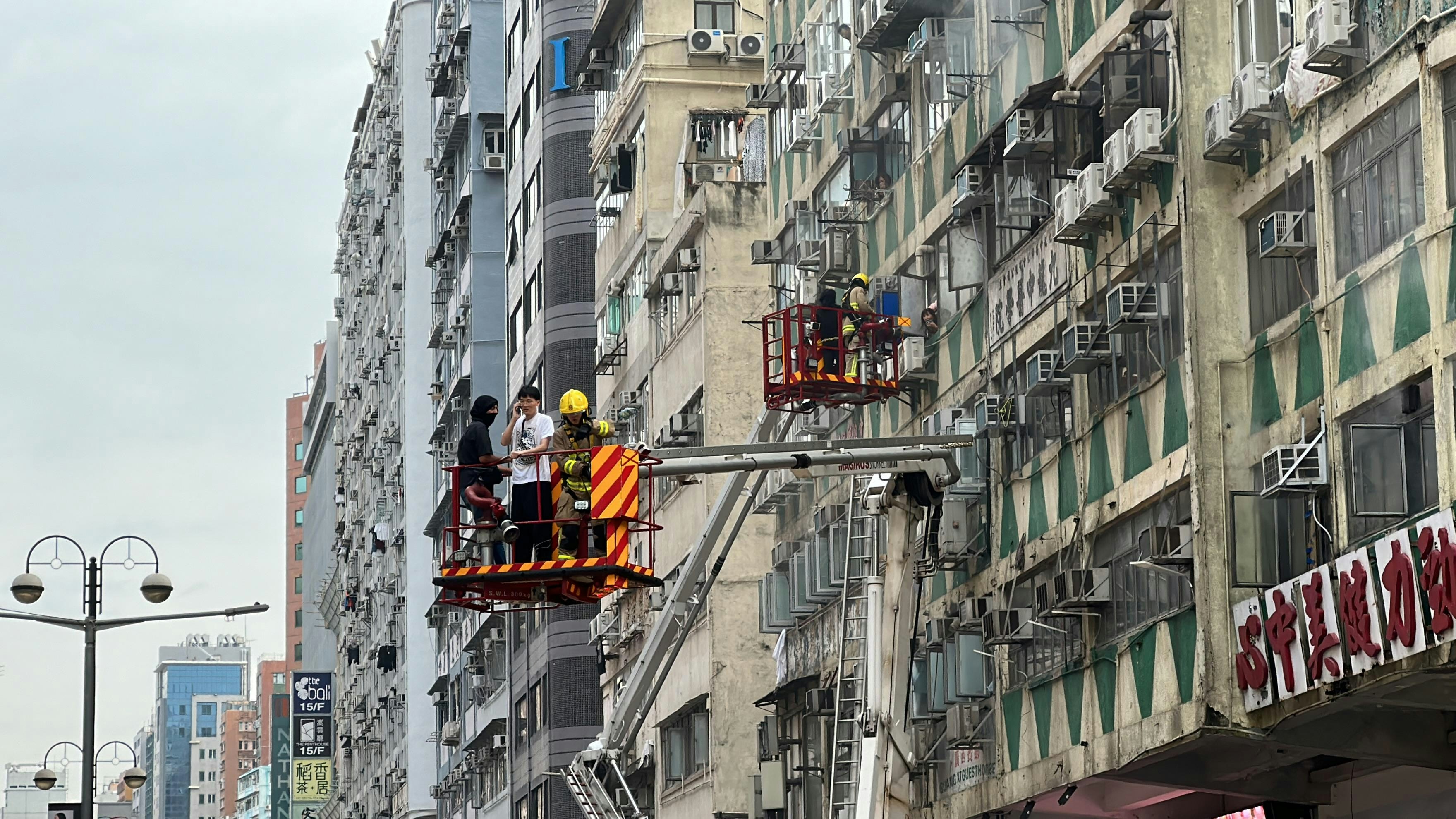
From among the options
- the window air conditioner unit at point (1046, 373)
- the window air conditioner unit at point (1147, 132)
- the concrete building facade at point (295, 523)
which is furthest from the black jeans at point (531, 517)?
the concrete building facade at point (295, 523)

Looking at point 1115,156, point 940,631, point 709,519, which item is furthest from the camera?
point 709,519

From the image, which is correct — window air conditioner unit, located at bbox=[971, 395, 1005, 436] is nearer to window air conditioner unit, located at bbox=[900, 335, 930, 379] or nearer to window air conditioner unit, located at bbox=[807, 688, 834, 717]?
window air conditioner unit, located at bbox=[900, 335, 930, 379]

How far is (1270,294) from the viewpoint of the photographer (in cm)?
2231

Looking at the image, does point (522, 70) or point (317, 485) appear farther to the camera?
point (317, 485)

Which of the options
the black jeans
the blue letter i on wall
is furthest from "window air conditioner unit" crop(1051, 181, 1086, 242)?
the blue letter i on wall

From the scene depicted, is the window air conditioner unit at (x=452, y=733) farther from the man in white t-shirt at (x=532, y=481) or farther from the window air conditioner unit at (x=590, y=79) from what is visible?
the man in white t-shirt at (x=532, y=481)

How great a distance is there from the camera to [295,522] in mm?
178375

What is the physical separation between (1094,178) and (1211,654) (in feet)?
18.0

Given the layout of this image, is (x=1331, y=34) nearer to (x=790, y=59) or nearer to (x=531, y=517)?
(x=531, y=517)

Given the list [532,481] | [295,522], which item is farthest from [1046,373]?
[295,522]

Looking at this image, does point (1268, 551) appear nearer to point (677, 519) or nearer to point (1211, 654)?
point (1211, 654)

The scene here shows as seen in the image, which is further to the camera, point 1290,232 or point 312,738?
point 312,738

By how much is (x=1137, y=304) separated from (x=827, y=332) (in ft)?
21.6

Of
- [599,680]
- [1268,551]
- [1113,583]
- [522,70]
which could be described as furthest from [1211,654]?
[522,70]
